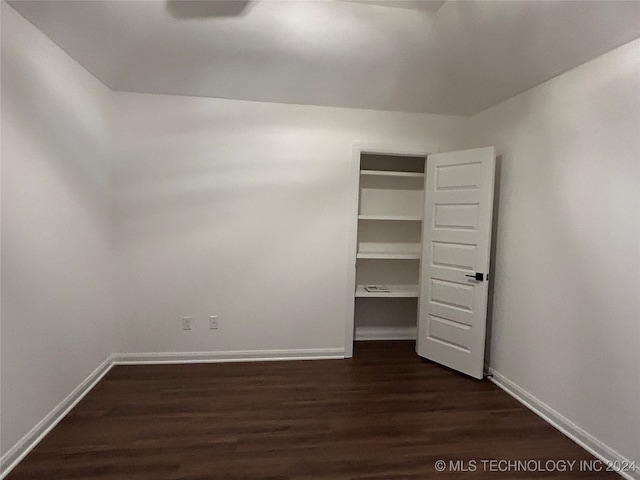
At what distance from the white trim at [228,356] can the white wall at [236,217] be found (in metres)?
0.05

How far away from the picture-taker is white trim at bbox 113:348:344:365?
11.6ft

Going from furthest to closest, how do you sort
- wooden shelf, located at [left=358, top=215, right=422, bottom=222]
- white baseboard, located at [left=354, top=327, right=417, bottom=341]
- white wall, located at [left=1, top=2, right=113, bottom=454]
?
white baseboard, located at [left=354, top=327, right=417, bottom=341]
wooden shelf, located at [left=358, top=215, right=422, bottom=222]
white wall, located at [left=1, top=2, right=113, bottom=454]

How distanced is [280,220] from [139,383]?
1.88 meters

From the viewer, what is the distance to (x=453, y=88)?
11.2 feet

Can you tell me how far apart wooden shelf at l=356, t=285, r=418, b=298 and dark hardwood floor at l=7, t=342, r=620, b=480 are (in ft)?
2.46

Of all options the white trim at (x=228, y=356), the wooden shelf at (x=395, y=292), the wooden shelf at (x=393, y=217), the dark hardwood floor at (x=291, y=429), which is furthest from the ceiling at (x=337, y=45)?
the dark hardwood floor at (x=291, y=429)

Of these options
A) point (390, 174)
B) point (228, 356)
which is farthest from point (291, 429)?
point (390, 174)

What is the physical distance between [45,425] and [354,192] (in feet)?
9.83

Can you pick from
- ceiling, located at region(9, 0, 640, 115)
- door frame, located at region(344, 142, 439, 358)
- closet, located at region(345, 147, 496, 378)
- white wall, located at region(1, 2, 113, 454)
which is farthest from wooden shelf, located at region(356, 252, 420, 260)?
white wall, located at region(1, 2, 113, 454)

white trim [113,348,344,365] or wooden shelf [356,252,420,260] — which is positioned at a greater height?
wooden shelf [356,252,420,260]

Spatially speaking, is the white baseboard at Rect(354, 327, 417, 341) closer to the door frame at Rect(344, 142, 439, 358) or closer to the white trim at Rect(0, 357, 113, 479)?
the door frame at Rect(344, 142, 439, 358)

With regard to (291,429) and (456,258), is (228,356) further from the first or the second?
(456,258)

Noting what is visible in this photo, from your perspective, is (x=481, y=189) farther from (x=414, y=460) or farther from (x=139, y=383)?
(x=139, y=383)

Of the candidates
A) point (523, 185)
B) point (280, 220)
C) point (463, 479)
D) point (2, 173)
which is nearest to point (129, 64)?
point (2, 173)
